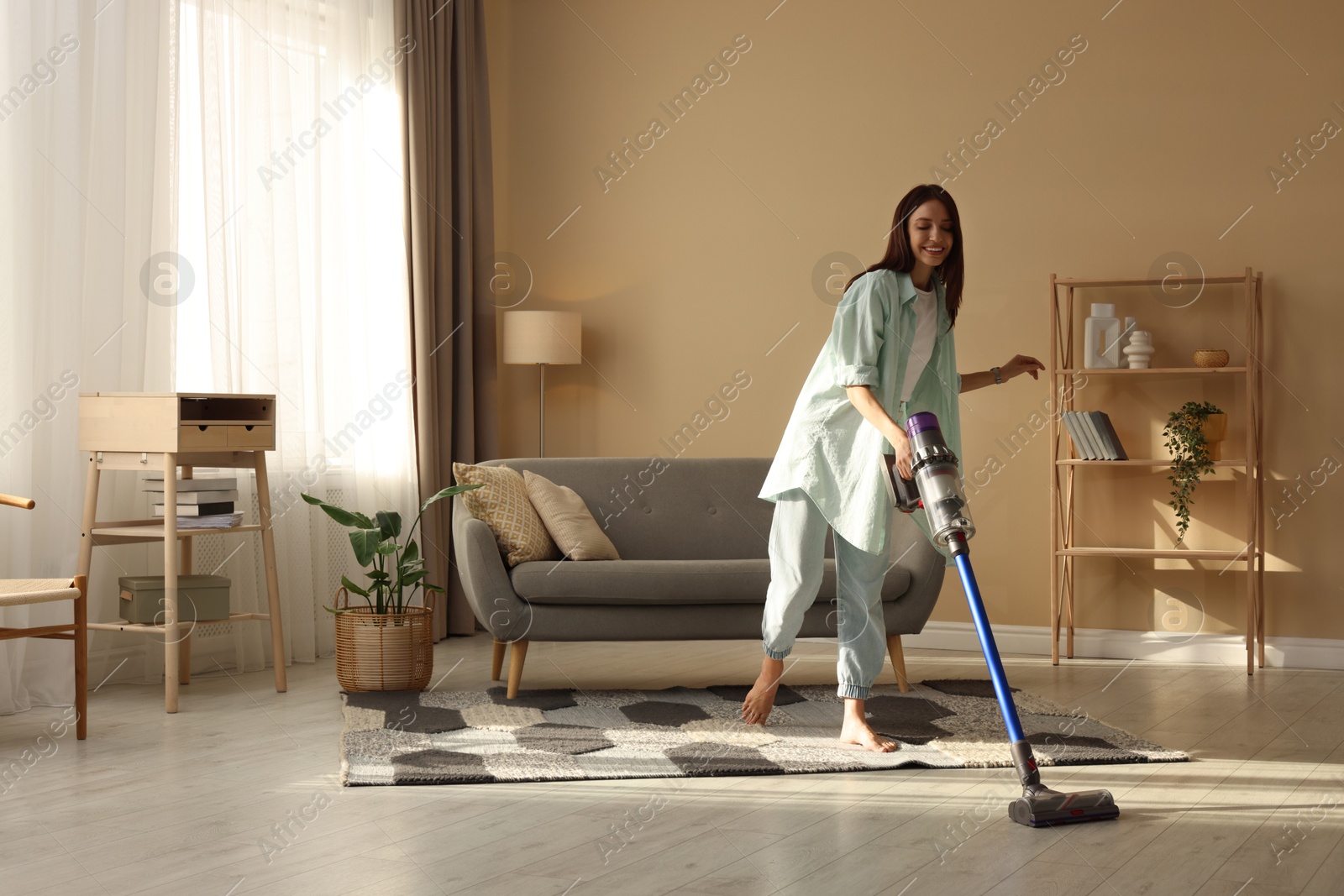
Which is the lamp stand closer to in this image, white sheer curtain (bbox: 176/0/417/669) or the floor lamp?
the floor lamp

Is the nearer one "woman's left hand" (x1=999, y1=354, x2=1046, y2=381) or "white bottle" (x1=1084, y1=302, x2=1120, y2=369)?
"woman's left hand" (x1=999, y1=354, x2=1046, y2=381)

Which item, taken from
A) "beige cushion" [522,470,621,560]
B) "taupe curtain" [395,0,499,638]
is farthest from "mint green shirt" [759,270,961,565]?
"taupe curtain" [395,0,499,638]

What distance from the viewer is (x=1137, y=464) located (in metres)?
4.33

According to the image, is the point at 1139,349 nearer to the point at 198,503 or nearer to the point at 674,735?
the point at 674,735

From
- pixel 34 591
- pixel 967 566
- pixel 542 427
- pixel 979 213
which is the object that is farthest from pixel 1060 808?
pixel 542 427

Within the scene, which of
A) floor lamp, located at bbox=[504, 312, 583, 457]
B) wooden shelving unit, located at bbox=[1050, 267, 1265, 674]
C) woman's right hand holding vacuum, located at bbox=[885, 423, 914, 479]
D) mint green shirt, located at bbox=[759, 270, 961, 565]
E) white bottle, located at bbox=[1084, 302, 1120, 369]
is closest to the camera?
woman's right hand holding vacuum, located at bbox=[885, 423, 914, 479]

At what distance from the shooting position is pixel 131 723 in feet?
10.7

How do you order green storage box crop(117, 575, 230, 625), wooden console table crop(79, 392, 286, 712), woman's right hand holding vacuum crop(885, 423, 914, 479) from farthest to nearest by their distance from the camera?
1. green storage box crop(117, 575, 230, 625)
2. wooden console table crop(79, 392, 286, 712)
3. woman's right hand holding vacuum crop(885, 423, 914, 479)

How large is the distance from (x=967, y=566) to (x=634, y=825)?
780 millimetres

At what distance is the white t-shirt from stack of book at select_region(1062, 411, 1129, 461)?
1.81 metres

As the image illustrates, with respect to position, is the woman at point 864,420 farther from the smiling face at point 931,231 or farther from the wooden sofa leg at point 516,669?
the wooden sofa leg at point 516,669

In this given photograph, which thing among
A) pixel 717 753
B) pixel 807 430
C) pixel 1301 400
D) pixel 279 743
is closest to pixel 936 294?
pixel 807 430

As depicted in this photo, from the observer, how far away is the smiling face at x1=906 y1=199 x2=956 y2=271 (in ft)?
9.07

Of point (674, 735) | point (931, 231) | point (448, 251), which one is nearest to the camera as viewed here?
point (931, 231)
